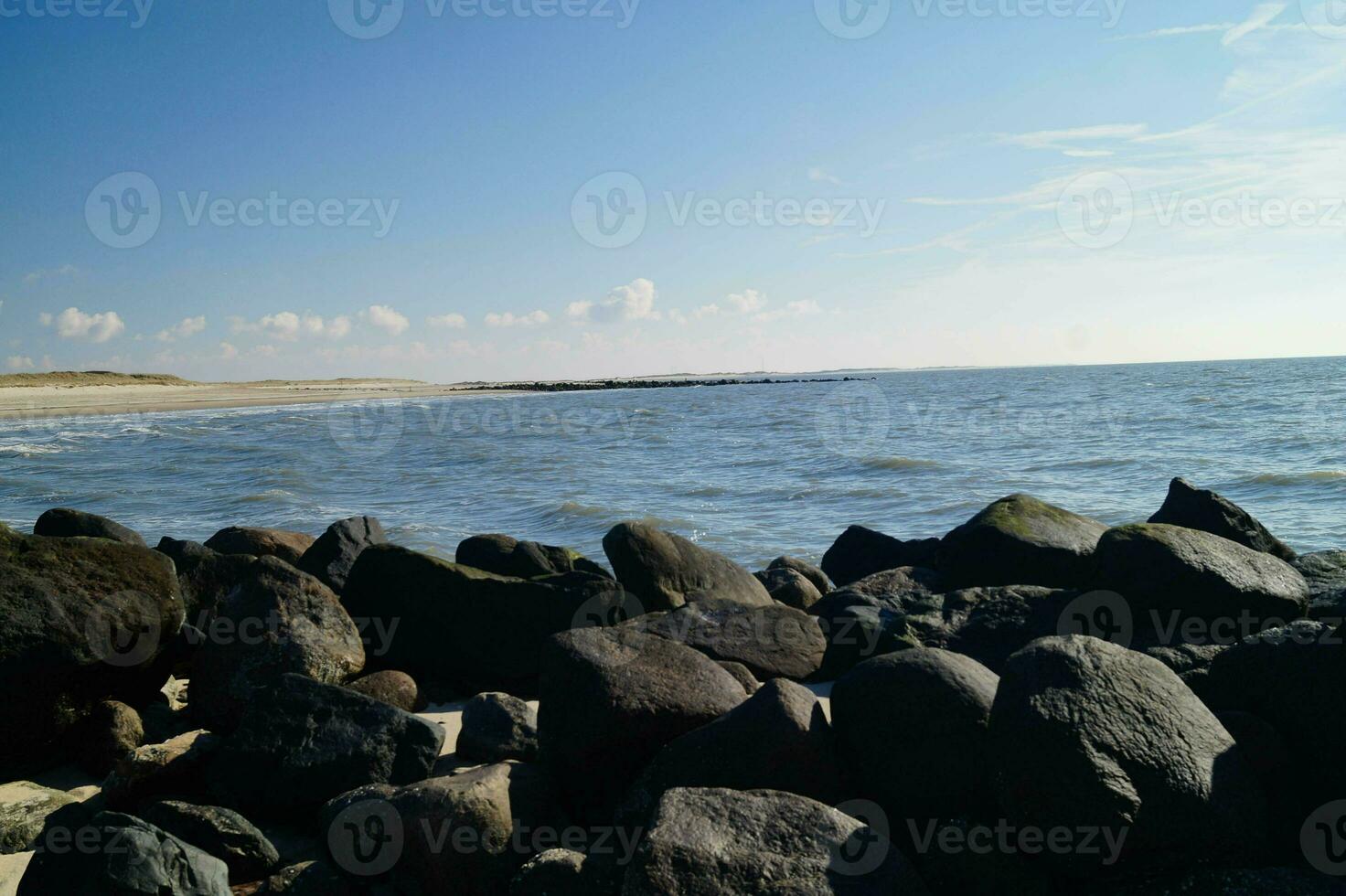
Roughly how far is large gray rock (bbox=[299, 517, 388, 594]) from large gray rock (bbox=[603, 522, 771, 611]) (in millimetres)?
1893

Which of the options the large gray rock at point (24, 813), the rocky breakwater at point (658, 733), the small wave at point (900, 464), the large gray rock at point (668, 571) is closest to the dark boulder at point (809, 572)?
the large gray rock at point (668, 571)

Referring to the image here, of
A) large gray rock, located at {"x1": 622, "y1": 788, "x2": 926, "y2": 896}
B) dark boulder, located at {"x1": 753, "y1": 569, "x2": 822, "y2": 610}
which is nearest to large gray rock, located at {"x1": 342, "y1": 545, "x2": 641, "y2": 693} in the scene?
dark boulder, located at {"x1": 753, "y1": 569, "x2": 822, "y2": 610}

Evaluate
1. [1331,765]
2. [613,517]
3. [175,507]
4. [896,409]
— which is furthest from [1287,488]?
[896,409]

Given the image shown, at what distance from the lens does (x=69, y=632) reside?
4816 millimetres

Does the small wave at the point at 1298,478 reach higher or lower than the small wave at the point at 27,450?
lower

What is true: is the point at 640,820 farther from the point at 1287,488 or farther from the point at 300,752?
the point at 1287,488

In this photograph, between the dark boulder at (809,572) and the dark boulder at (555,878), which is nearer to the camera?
the dark boulder at (555,878)

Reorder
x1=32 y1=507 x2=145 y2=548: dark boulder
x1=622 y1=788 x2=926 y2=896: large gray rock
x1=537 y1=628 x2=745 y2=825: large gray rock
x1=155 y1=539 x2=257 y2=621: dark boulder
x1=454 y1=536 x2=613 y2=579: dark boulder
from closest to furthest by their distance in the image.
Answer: x1=622 y1=788 x2=926 y2=896: large gray rock → x1=537 y1=628 x2=745 y2=825: large gray rock → x1=155 y1=539 x2=257 y2=621: dark boulder → x1=454 y1=536 x2=613 y2=579: dark boulder → x1=32 y1=507 x2=145 y2=548: dark boulder

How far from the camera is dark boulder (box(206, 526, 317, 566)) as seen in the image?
27.3 ft

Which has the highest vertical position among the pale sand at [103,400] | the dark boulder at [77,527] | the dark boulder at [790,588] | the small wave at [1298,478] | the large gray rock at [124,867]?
the pale sand at [103,400]

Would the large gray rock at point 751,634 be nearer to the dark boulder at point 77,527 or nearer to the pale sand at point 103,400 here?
the dark boulder at point 77,527

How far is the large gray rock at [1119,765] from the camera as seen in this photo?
3.11m

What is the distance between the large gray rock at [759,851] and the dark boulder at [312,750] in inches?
58.8

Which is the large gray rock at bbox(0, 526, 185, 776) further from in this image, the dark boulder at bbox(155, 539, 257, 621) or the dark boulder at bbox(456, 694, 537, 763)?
the dark boulder at bbox(456, 694, 537, 763)
